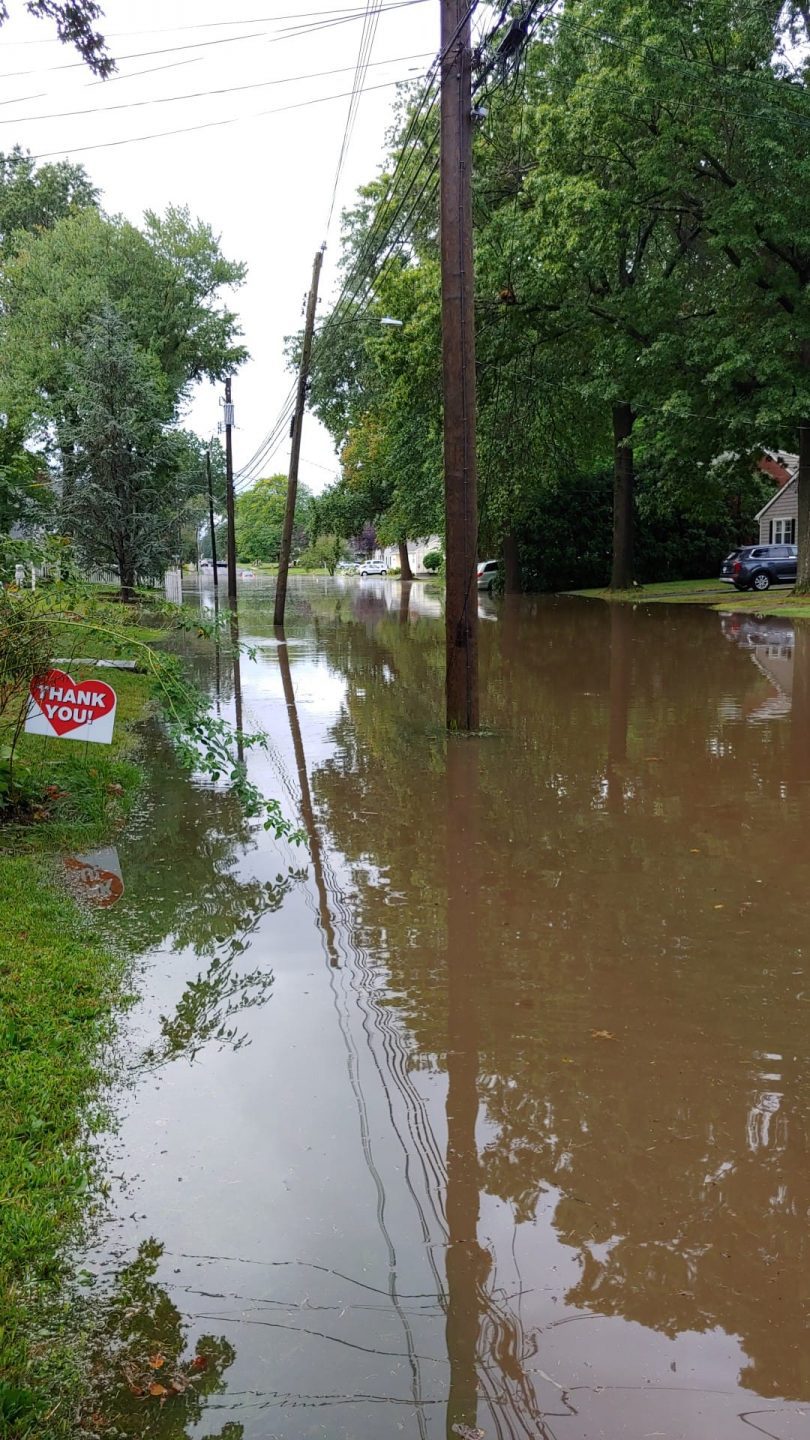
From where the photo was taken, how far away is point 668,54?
2397 cm

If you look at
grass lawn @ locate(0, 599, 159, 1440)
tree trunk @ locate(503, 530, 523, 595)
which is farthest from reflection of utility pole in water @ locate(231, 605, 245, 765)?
tree trunk @ locate(503, 530, 523, 595)

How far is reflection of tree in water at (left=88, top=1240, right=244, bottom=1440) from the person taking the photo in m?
2.70

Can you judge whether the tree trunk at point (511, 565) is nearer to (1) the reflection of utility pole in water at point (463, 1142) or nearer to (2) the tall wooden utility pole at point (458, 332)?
(2) the tall wooden utility pole at point (458, 332)

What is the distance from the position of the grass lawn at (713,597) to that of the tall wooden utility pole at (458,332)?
59.6ft

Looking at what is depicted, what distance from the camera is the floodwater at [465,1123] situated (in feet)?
9.48

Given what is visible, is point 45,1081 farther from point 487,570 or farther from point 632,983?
point 487,570

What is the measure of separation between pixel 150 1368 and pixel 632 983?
321 centimetres

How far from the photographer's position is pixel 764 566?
3716cm

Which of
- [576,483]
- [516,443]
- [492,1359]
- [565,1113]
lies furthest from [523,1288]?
[576,483]

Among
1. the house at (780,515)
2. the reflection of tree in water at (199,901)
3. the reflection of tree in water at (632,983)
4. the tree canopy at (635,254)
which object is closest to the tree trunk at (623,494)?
the tree canopy at (635,254)

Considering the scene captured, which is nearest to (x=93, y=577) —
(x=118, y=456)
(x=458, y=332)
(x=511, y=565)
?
(x=118, y=456)

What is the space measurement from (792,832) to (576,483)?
37.5 metres

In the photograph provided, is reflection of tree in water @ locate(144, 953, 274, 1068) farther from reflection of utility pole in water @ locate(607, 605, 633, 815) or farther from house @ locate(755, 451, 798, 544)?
house @ locate(755, 451, 798, 544)

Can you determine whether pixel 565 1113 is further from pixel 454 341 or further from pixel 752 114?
pixel 752 114
